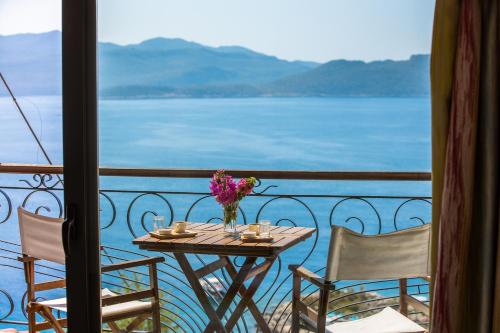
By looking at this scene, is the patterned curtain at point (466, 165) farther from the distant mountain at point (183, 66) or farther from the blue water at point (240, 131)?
the distant mountain at point (183, 66)

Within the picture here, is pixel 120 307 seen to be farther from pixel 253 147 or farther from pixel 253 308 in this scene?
pixel 253 147

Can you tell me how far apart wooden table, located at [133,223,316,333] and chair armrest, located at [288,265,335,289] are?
0.10 metres

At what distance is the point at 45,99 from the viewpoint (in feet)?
9.28

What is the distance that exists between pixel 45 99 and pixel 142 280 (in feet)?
2.83

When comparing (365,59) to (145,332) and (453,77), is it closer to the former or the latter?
(453,77)

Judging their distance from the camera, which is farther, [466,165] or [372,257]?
[372,257]

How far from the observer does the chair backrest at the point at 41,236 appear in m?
2.88

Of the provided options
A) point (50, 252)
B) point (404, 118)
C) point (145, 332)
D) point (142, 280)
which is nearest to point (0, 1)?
point (50, 252)

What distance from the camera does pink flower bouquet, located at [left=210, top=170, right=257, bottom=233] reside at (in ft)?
9.05

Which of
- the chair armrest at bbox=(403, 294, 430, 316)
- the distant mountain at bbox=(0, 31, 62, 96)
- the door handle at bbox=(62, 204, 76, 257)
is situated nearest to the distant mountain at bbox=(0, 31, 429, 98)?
the distant mountain at bbox=(0, 31, 62, 96)

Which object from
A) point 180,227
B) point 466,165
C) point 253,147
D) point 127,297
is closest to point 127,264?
point 127,297

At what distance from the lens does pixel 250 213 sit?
2945mm

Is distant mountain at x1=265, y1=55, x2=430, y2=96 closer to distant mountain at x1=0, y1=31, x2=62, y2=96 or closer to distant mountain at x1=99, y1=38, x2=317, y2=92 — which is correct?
distant mountain at x1=99, y1=38, x2=317, y2=92

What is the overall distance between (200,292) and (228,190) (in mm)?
516
